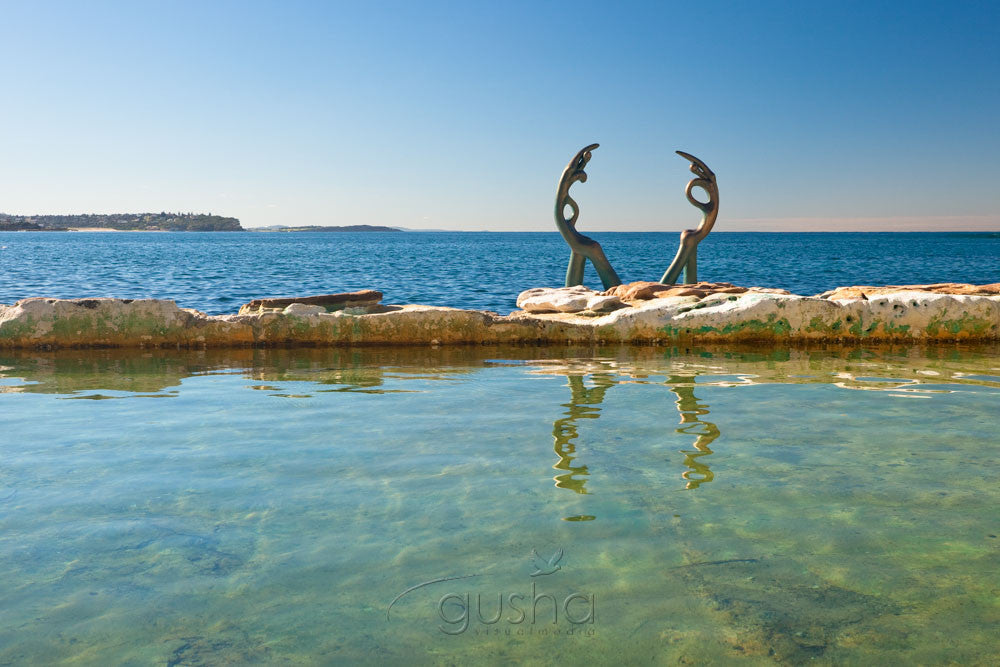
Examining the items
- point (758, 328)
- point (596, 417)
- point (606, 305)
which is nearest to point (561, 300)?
point (606, 305)

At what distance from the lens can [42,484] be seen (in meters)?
3.27

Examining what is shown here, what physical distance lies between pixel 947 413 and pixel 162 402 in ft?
16.4

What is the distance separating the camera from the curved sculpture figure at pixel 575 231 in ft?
42.2

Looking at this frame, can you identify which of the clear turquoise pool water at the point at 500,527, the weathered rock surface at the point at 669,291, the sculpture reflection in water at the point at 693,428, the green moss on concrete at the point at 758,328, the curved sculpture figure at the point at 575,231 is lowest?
the clear turquoise pool water at the point at 500,527

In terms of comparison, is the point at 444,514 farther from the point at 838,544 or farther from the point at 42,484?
the point at 42,484

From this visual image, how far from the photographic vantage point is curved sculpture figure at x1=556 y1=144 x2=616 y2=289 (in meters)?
12.9

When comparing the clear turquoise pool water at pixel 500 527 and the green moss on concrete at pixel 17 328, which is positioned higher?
the green moss on concrete at pixel 17 328

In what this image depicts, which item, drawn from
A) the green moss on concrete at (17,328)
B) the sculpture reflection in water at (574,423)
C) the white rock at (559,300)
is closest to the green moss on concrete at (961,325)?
the sculpture reflection in water at (574,423)

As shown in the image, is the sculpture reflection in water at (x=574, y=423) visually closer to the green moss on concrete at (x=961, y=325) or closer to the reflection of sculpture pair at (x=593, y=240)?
the green moss on concrete at (x=961, y=325)

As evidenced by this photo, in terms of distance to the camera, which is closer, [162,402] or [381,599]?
[381,599]

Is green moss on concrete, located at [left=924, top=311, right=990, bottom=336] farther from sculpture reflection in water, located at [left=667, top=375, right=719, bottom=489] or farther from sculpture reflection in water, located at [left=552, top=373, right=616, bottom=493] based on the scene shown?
sculpture reflection in water, located at [left=552, top=373, right=616, bottom=493]

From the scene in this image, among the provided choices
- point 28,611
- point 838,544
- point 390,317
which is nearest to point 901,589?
point 838,544

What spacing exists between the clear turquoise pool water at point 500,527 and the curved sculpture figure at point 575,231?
8137 millimetres

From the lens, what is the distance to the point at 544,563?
2.50 metres
